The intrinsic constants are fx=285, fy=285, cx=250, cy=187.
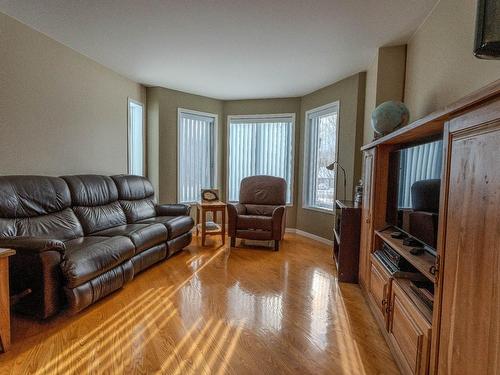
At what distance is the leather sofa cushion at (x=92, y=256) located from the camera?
6.72 ft

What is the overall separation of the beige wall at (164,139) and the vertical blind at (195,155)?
131mm

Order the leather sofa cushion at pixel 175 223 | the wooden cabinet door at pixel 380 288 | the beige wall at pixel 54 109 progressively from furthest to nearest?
the leather sofa cushion at pixel 175 223 < the beige wall at pixel 54 109 < the wooden cabinet door at pixel 380 288

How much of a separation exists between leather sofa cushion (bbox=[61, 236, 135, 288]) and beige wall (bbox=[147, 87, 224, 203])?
2.09 meters

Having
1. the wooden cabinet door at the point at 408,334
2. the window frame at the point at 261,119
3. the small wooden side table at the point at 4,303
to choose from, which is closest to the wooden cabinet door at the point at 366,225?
the wooden cabinet door at the point at 408,334

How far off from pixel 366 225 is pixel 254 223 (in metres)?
1.75

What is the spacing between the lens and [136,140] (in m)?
4.60

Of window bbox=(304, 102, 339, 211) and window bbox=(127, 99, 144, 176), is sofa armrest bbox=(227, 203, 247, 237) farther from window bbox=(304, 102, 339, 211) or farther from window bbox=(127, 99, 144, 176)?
window bbox=(127, 99, 144, 176)

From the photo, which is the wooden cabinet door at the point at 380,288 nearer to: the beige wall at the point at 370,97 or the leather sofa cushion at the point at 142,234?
the beige wall at the point at 370,97

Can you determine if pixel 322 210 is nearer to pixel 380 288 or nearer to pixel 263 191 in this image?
pixel 263 191

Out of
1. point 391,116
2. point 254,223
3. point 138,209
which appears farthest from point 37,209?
point 391,116

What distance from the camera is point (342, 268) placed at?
9.64ft

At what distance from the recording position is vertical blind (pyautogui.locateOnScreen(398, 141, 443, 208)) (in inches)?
60.7

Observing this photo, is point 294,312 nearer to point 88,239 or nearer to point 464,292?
point 464,292

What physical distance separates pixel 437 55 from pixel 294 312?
2328mm
